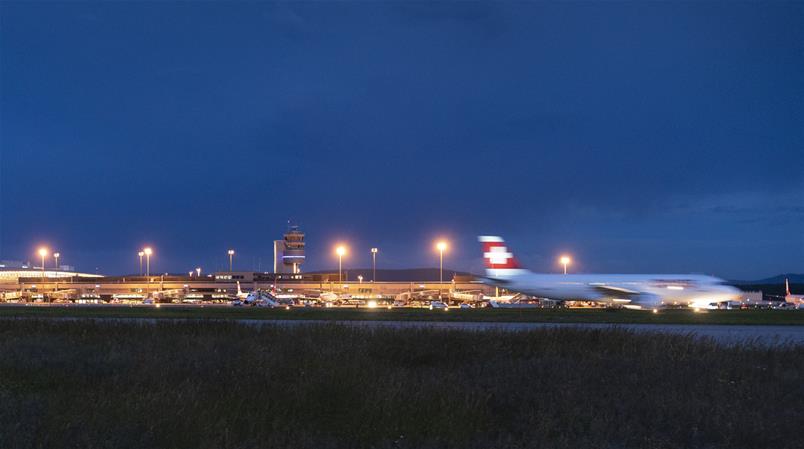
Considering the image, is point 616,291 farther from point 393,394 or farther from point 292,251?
point 292,251

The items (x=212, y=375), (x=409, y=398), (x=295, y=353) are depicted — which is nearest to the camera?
(x=409, y=398)

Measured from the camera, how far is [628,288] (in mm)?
65938

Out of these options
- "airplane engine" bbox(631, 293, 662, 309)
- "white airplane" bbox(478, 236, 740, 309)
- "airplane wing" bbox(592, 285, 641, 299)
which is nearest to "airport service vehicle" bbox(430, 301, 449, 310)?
"white airplane" bbox(478, 236, 740, 309)

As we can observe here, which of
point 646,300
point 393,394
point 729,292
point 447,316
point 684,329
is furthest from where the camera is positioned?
point 729,292

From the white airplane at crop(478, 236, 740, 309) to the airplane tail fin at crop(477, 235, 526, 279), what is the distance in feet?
2.85

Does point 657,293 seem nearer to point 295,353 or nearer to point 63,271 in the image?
point 295,353

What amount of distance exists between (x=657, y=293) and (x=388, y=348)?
54.8 meters

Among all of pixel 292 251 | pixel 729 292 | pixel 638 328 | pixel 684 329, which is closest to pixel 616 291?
pixel 729 292

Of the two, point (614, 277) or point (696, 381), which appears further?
point (614, 277)

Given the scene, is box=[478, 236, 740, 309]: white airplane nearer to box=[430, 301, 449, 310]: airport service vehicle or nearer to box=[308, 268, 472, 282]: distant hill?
box=[430, 301, 449, 310]: airport service vehicle

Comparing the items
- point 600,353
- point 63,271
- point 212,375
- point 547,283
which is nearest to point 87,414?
point 212,375

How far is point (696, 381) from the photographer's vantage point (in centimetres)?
1366

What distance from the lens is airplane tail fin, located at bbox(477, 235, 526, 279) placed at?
69.9m

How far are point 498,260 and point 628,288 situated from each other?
1259 cm
